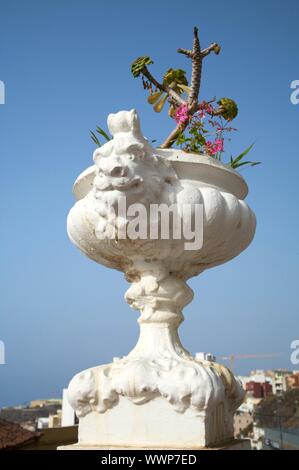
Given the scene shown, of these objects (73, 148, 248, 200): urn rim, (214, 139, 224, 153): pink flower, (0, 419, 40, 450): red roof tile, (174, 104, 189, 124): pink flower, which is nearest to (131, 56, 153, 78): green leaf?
(174, 104, 189, 124): pink flower

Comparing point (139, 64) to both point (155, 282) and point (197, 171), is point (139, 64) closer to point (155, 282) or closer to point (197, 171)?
point (197, 171)

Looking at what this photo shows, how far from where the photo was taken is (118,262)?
262 centimetres

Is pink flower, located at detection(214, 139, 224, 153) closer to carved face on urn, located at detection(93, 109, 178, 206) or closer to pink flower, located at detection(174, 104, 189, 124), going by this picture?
pink flower, located at detection(174, 104, 189, 124)

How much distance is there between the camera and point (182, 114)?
281 cm

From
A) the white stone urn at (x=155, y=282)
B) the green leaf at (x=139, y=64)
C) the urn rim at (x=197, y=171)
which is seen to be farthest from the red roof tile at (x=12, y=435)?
the green leaf at (x=139, y=64)

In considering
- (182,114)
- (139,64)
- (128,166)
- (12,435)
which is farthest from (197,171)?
(12,435)

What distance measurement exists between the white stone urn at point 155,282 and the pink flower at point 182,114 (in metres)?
0.49

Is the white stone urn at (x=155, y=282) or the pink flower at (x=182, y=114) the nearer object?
the white stone urn at (x=155, y=282)

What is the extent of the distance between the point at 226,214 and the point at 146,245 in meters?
0.47

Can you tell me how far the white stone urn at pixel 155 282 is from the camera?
2.09 meters

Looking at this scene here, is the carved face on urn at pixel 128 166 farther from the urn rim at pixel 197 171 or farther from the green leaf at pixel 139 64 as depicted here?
the green leaf at pixel 139 64

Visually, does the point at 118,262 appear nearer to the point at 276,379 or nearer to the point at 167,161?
the point at 167,161

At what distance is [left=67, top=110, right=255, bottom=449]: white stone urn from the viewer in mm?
2088

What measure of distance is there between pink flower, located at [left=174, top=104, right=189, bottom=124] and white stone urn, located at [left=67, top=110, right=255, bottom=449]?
494 mm
